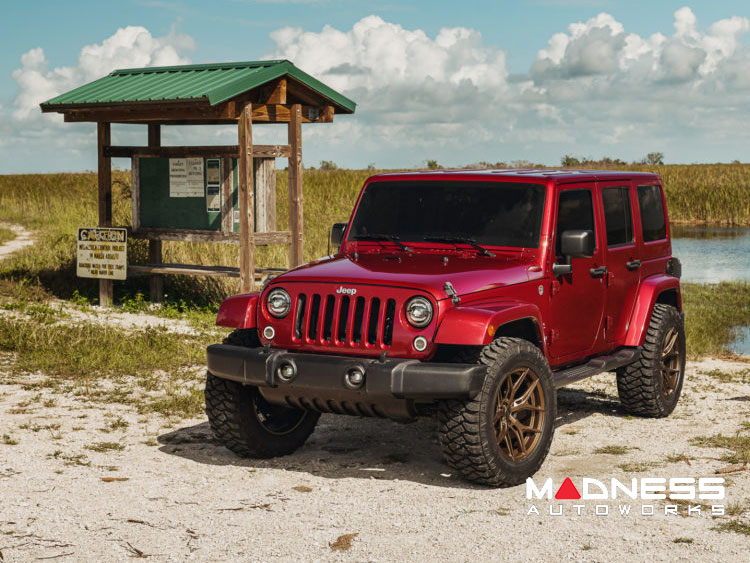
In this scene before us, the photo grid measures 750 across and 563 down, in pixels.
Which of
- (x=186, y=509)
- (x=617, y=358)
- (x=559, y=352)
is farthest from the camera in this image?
(x=617, y=358)

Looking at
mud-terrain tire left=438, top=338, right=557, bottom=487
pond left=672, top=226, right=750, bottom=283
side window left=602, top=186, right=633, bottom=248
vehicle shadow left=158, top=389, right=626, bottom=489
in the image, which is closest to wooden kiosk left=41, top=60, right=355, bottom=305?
vehicle shadow left=158, top=389, right=626, bottom=489

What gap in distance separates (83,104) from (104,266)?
92.0 inches

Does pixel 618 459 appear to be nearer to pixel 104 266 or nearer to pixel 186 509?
pixel 186 509

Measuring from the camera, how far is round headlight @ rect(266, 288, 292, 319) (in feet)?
20.2

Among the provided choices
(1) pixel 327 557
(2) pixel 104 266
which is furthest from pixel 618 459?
(2) pixel 104 266

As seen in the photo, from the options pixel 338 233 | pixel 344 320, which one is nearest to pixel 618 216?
pixel 338 233

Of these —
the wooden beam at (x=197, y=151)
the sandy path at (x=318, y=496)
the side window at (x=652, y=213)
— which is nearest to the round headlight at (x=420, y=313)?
the sandy path at (x=318, y=496)

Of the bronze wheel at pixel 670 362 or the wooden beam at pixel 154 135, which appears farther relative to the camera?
the wooden beam at pixel 154 135

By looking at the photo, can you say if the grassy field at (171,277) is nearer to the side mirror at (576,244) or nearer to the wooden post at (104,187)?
the wooden post at (104,187)

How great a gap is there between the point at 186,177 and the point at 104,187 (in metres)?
1.60

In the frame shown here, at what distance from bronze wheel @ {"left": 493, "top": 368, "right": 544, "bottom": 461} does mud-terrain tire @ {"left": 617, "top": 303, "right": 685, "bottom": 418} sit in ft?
6.62

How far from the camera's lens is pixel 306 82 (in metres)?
13.4

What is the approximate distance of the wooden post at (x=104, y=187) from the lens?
47.3 ft

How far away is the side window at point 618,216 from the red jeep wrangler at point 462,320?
2 centimetres
